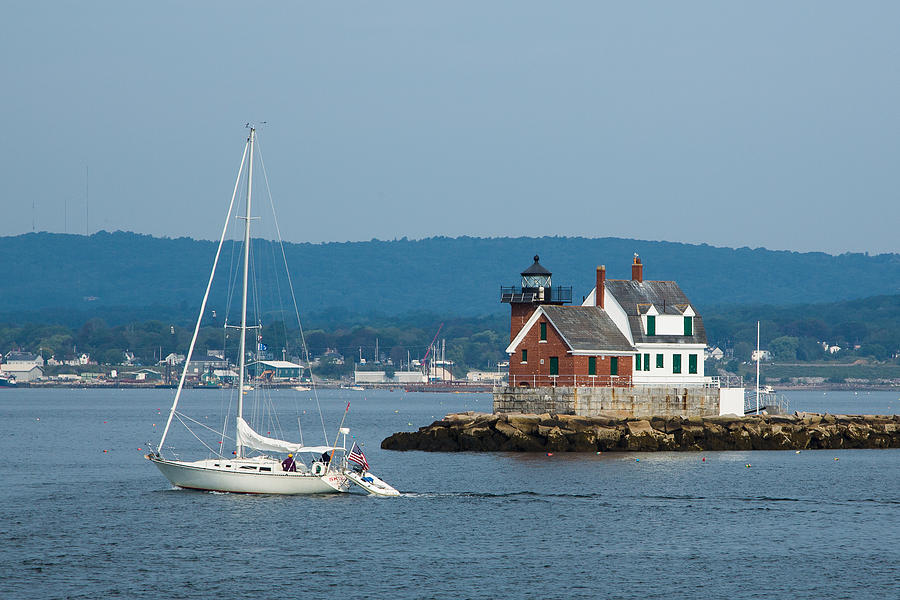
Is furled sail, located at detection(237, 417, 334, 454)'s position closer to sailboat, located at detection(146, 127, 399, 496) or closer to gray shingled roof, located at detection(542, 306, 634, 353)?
sailboat, located at detection(146, 127, 399, 496)

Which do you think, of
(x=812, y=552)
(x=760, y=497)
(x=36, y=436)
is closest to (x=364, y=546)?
(x=812, y=552)

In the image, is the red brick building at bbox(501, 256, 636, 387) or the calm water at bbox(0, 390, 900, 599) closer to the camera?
the calm water at bbox(0, 390, 900, 599)

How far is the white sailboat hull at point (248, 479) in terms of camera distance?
4975 centimetres

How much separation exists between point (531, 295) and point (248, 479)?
28.1m

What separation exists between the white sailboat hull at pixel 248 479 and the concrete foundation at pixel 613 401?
808 inches

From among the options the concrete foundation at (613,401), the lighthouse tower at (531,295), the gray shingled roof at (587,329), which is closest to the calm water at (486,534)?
the concrete foundation at (613,401)

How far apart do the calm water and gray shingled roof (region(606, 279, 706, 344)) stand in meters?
9.62

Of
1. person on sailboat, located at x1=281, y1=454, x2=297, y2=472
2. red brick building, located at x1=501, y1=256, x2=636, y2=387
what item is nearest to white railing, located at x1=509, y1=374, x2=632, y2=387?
red brick building, located at x1=501, y1=256, x2=636, y2=387

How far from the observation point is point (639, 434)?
67.1m

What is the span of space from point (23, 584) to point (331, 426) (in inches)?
3167

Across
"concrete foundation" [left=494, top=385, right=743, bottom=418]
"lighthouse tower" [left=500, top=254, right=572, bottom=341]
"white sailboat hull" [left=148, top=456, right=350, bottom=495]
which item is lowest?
"white sailboat hull" [left=148, top=456, right=350, bottom=495]

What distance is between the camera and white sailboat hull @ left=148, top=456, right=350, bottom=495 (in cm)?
4975

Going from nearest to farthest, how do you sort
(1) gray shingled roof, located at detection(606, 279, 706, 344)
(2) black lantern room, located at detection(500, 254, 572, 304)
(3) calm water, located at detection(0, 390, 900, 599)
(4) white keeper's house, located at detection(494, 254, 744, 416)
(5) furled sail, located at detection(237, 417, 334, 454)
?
(3) calm water, located at detection(0, 390, 900, 599) → (5) furled sail, located at detection(237, 417, 334, 454) → (4) white keeper's house, located at detection(494, 254, 744, 416) → (1) gray shingled roof, located at detection(606, 279, 706, 344) → (2) black lantern room, located at detection(500, 254, 572, 304)

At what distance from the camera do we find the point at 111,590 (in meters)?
35.3
